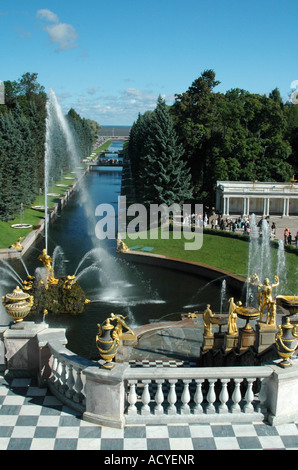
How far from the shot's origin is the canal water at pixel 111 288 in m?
18.8

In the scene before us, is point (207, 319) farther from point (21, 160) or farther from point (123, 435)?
point (21, 160)

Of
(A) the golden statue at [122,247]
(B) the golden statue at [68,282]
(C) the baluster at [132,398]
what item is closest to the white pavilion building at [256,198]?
(A) the golden statue at [122,247]

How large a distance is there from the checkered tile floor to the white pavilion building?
38448mm

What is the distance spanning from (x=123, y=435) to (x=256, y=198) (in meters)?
41.1

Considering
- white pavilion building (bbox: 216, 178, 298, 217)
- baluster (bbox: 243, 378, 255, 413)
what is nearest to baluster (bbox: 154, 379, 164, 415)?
baluster (bbox: 243, 378, 255, 413)

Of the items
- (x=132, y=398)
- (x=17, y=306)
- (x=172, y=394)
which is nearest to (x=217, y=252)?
(x=17, y=306)

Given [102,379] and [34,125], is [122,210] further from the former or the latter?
[102,379]

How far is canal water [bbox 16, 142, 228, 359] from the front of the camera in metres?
18.8

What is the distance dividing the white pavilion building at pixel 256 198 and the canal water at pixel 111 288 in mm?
14231

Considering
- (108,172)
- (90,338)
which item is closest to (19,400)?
(90,338)

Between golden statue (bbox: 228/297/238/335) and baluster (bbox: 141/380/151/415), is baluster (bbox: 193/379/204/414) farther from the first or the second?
golden statue (bbox: 228/297/238/335)

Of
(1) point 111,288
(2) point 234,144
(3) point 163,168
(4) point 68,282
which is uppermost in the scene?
(2) point 234,144

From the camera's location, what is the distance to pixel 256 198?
151 ft
